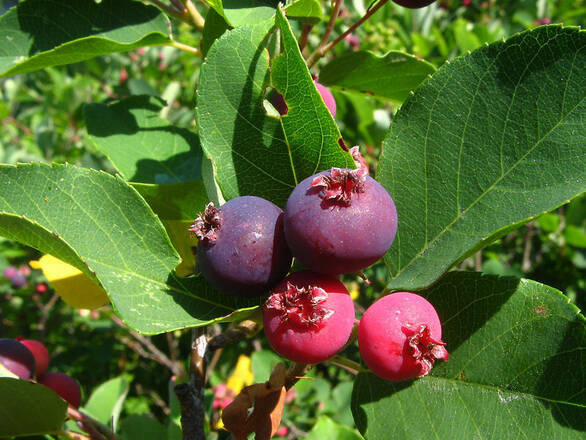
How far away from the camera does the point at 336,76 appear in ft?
5.43

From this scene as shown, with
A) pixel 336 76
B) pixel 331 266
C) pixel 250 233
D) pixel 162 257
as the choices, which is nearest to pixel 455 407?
pixel 331 266

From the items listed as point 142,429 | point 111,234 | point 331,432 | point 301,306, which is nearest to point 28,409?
point 111,234

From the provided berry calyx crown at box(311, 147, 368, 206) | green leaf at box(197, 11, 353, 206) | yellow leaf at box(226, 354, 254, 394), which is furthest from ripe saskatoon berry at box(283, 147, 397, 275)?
yellow leaf at box(226, 354, 254, 394)

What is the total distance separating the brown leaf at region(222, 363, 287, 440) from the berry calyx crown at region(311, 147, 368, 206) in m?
0.44

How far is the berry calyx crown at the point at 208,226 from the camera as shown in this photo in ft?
3.14

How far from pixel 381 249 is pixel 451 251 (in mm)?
A: 174

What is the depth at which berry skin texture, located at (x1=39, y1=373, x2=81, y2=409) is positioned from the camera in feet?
5.19

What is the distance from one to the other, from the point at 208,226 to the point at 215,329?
147 cm

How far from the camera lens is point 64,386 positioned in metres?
1.59

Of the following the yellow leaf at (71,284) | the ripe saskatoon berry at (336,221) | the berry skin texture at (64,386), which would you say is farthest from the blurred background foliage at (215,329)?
the ripe saskatoon berry at (336,221)

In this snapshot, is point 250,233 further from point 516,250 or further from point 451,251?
point 516,250

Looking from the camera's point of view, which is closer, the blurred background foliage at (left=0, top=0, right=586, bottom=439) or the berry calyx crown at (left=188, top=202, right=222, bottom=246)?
the berry calyx crown at (left=188, top=202, right=222, bottom=246)

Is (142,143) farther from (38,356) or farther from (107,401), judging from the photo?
(107,401)

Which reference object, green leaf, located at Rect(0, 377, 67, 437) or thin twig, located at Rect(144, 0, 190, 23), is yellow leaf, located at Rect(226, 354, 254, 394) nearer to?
green leaf, located at Rect(0, 377, 67, 437)
